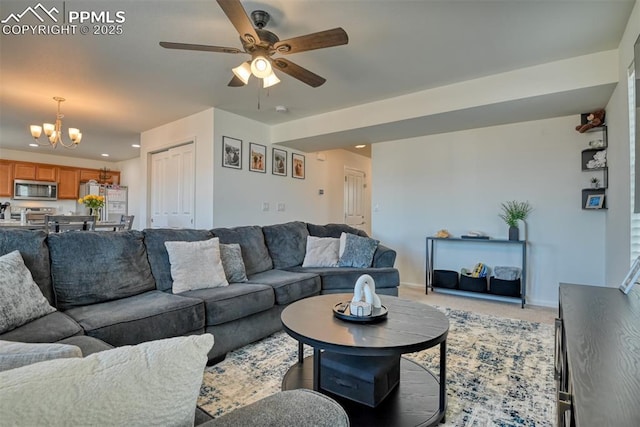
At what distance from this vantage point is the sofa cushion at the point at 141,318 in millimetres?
1773

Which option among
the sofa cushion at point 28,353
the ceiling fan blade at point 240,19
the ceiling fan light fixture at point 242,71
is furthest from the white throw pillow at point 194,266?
the sofa cushion at point 28,353

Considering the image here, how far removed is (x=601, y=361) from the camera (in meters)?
0.91

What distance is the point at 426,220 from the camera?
189 inches

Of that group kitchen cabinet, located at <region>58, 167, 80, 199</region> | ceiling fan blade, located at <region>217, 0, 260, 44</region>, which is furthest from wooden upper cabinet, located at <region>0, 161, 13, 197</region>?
ceiling fan blade, located at <region>217, 0, 260, 44</region>

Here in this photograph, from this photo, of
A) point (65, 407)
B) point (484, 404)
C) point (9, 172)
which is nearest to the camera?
point (65, 407)

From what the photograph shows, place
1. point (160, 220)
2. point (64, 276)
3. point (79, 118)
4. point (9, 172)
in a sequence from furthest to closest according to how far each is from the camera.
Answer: point (9, 172) < point (160, 220) < point (79, 118) < point (64, 276)

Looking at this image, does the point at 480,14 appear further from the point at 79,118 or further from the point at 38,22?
the point at 79,118

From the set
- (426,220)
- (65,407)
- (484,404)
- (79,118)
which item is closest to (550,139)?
(426,220)

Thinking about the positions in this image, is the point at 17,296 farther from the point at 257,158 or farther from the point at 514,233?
the point at 514,233

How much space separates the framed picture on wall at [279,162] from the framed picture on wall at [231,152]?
0.68 meters

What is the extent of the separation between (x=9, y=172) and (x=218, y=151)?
5660mm

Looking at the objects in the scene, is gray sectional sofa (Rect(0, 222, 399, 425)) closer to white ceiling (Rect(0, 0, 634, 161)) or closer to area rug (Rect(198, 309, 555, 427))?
area rug (Rect(198, 309, 555, 427))

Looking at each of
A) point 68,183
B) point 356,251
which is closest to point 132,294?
point 356,251

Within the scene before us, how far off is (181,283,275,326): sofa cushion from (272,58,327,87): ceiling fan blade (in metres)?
1.72
